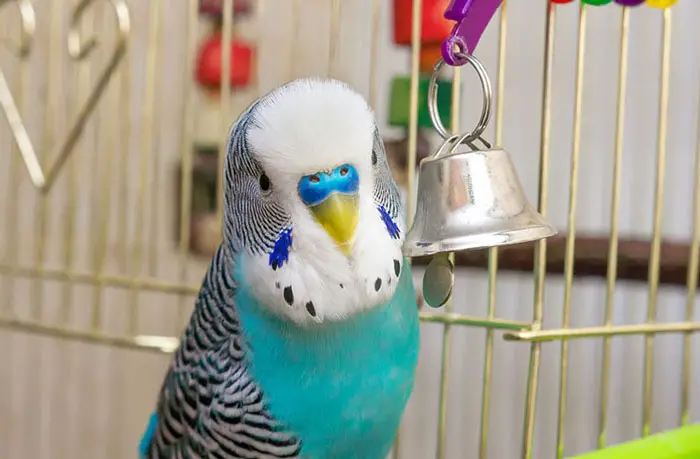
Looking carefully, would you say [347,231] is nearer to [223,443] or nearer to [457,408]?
[223,443]

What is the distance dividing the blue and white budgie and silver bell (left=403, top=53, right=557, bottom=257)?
72mm

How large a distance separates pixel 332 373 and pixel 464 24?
10.8 inches

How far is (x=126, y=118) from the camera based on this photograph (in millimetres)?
965

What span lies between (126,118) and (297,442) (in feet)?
1.85

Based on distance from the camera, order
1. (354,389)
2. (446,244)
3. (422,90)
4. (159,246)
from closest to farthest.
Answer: (446,244) < (354,389) < (422,90) < (159,246)

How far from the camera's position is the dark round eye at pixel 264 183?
1.77 ft

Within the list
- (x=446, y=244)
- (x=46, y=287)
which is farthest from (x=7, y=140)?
(x=446, y=244)

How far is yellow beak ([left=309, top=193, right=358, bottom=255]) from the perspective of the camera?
1.65 ft

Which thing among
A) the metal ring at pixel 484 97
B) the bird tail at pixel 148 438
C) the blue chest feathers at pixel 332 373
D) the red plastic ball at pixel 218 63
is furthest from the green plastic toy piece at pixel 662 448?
the red plastic ball at pixel 218 63

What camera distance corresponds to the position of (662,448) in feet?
1.90

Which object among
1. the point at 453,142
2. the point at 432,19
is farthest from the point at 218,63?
the point at 453,142

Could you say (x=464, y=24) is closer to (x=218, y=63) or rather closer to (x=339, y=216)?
(x=339, y=216)

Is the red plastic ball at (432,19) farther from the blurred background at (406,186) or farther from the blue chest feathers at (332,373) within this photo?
the blue chest feathers at (332,373)

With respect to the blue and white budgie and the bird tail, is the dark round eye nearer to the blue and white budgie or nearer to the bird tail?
the blue and white budgie
